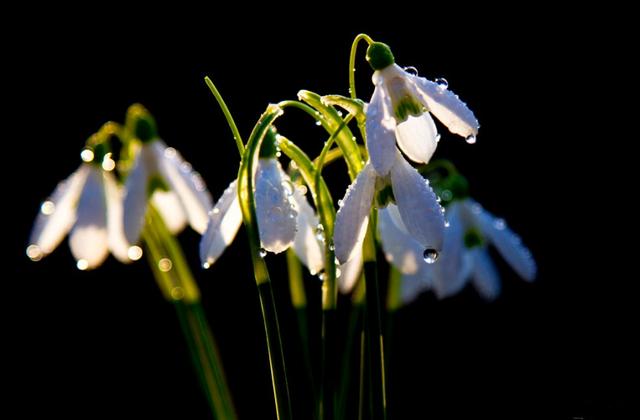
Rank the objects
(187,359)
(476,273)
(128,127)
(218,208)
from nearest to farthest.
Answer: (218,208) → (128,127) → (476,273) → (187,359)

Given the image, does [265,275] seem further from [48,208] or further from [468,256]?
[468,256]

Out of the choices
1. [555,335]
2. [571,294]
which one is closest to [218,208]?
[555,335]

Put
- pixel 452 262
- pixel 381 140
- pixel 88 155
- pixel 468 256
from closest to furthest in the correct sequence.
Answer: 1. pixel 381 140
2. pixel 88 155
3. pixel 452 262
4. pixel 468 256

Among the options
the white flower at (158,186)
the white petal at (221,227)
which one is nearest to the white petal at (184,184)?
the white flower at (158,186)

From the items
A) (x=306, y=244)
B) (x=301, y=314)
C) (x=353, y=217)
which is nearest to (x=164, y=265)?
(x=301, y=314)

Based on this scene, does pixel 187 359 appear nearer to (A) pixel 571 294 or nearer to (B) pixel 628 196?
(A) pixel 571 294

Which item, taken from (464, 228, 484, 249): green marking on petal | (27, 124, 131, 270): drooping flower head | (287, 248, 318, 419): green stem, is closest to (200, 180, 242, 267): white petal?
(287, 248, 318, 419): green stem

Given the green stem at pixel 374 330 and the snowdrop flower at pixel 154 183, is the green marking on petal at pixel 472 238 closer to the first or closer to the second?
the snowdrop flower at pixel 154 183
